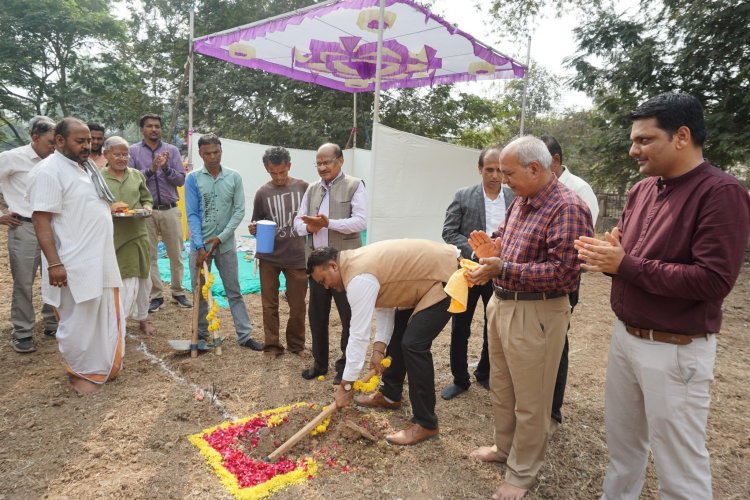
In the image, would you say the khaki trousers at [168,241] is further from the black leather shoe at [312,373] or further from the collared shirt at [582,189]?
the collared shirt at [582,189]

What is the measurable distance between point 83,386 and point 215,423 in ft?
3.75

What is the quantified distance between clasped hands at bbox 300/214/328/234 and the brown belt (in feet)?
7.57

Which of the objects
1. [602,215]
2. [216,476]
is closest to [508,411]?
[216,476]

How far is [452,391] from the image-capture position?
3.54 m

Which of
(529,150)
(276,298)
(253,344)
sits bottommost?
(253,344)

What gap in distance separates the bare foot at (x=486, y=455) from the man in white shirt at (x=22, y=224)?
382 cm

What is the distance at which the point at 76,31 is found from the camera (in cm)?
1638

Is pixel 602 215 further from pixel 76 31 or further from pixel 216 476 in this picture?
pixel 76 31

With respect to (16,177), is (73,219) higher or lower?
lower

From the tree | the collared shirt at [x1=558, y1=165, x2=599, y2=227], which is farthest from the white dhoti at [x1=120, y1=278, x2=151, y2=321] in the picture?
the tree

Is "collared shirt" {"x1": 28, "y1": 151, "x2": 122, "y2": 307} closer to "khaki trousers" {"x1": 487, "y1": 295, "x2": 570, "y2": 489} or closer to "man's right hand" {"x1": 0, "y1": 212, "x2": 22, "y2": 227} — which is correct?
"man's right hand" {"x1": 0, "y1": 212, "x2": 22, "y2": 227}

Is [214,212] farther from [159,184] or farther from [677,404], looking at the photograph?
[677,404]

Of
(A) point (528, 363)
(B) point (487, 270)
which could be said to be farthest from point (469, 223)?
(A) point (528, 363)

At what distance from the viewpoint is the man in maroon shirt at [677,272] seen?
1.72m
